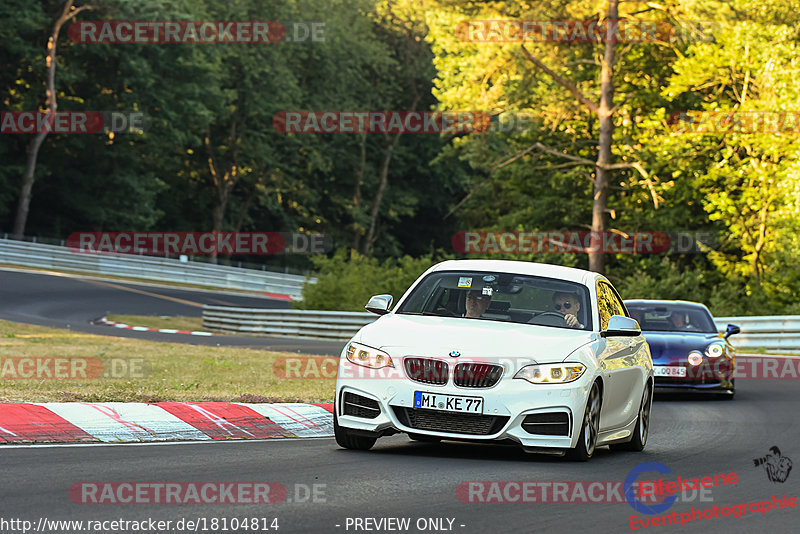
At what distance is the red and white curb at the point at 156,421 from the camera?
10328mm

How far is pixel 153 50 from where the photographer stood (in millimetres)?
63844

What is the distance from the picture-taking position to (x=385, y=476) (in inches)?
344

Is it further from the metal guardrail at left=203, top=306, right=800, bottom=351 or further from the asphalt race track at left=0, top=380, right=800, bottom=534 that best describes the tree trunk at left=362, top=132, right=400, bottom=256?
the asphalt race track at left=0, top=380, right=800, bottom=534

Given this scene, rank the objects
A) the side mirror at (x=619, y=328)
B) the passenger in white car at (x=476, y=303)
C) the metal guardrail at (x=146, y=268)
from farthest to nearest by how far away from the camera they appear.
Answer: the metal guardrail at (x=146, y=268) < the passenger in white car at (x=476, y=303) < the side mirror at (x=619, y=328)

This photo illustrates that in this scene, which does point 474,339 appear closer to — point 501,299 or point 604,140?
point 501,299

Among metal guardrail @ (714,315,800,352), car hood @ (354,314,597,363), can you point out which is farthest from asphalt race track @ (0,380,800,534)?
metal guardrail @ (714,315,800,352)

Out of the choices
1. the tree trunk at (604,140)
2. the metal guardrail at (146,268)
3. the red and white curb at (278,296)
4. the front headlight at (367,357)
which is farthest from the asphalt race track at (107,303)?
the front headlight at (367,357)

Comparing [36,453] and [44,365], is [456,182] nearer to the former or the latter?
[44,365]

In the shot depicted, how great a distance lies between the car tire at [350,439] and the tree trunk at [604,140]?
3156 cm

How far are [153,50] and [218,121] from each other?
33.4 ft

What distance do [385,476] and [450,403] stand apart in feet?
3.33

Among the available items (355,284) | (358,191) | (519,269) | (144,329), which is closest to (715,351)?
(519,269)

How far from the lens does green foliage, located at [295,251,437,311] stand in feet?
121

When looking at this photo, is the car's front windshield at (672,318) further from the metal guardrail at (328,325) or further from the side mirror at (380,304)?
the metal guardrail at (328,325)
